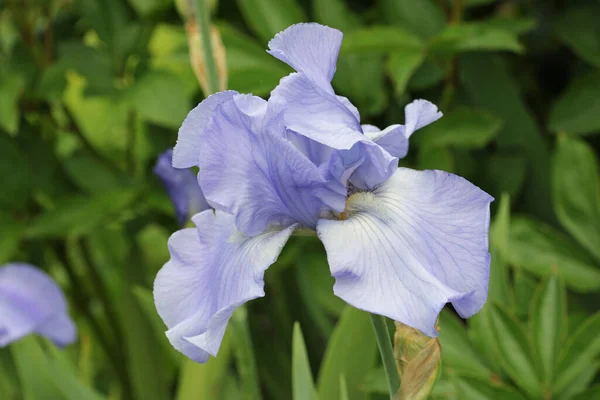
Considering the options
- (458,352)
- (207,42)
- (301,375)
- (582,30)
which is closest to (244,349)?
(301,375)

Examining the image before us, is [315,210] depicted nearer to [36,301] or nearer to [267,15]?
[267,15]

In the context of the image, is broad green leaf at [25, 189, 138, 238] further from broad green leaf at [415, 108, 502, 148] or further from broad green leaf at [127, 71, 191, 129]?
broad green leaf at [415, 108, 502, 148]

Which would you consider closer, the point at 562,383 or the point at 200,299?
the point at 200,299

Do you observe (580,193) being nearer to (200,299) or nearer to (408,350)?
(408,350)

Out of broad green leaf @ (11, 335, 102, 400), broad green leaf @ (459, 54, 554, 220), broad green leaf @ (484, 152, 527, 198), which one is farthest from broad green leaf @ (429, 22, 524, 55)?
broad green leaf @ (11, 335, 102, 400)

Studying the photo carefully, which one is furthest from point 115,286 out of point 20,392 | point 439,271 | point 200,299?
point 439,271

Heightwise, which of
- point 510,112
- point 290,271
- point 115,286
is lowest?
point 115,286

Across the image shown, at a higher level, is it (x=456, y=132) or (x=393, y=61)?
(x=393, y=61)
